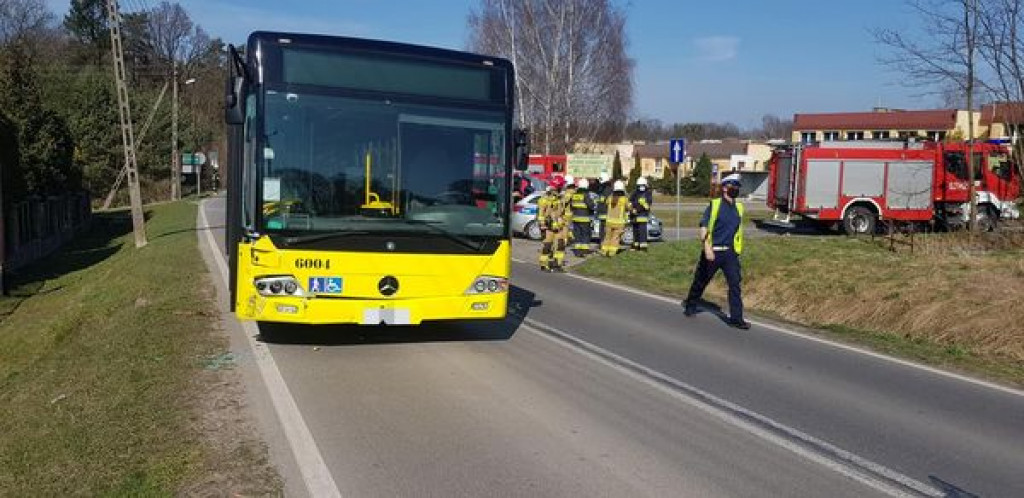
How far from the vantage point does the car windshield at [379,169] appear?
774cm

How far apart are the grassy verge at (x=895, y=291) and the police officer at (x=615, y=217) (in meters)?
1.12

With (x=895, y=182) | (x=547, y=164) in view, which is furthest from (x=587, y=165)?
(x=895, y=182)

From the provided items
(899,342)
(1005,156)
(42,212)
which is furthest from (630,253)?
(42,212)

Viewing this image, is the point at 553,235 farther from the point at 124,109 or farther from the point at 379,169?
the point at 124,109

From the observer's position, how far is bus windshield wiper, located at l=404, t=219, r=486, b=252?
8109mm

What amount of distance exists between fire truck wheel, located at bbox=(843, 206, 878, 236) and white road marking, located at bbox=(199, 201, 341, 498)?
22.6 meters

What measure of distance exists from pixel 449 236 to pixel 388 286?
0.72 metres

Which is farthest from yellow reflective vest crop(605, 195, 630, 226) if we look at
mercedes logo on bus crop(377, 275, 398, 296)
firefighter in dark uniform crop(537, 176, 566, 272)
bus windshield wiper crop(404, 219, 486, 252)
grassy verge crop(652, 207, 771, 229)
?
grassy verge crop(652, 207, 771, 229)

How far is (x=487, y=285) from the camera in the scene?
8469mm

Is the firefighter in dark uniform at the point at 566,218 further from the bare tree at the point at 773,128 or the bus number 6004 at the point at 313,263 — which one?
the bare tree at the point at 773,128

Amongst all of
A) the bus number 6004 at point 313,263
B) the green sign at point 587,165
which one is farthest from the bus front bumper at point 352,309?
the green sign at point 587,165

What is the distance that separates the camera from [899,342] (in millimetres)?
10430

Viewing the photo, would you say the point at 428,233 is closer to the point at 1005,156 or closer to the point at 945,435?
the point at 945,435

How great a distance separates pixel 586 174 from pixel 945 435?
2958 centimetres
